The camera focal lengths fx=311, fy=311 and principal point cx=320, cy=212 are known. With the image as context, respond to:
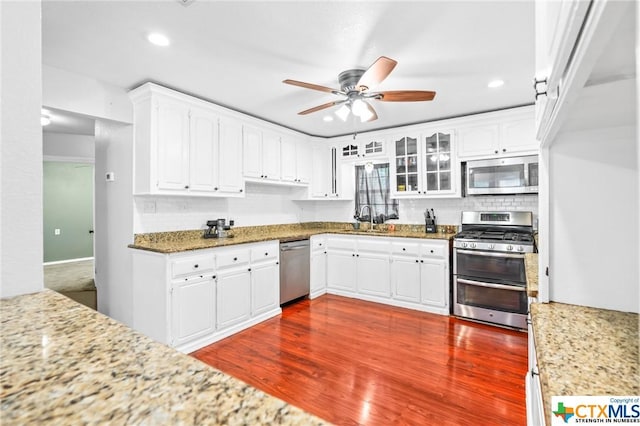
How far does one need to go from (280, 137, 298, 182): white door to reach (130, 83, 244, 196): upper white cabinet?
3.34ft

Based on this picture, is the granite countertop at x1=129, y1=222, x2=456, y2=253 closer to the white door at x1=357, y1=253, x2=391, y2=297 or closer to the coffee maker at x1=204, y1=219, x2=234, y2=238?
the coffee maker at x1=204, y1=219, x2=234, y2=238

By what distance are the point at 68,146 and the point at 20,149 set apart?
547 centimetres

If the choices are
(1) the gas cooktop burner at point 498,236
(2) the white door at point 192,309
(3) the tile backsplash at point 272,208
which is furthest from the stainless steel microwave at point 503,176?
(2) the white door at point 192,309

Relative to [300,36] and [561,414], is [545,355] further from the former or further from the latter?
[300,36]

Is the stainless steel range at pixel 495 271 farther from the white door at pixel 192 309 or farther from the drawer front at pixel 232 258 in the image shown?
the white door at pixel 192 309

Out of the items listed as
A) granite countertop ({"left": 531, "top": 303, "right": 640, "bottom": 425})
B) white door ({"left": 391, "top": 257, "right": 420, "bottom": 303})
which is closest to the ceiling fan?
granite countertop ({"left": 531, "top": 303, "right": 640, "bottom": 425})

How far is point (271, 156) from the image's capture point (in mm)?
4207

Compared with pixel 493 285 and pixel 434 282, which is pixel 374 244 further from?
pixel 493 285

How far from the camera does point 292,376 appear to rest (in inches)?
93.0

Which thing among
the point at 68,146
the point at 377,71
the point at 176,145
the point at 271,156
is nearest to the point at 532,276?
the point at 377,71

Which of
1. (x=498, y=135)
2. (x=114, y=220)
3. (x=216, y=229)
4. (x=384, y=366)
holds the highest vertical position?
(x=498, y=135)

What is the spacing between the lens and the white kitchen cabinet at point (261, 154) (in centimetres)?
385

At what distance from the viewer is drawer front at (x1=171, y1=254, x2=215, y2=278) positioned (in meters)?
2.73

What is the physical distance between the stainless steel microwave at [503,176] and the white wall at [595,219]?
2.62 metres
